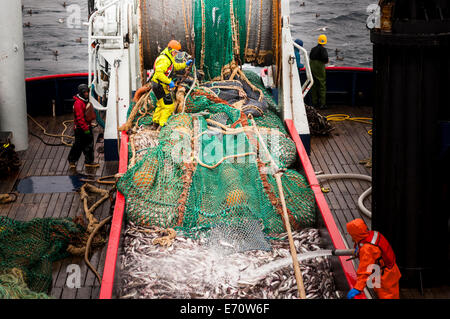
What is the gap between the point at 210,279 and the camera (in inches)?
268

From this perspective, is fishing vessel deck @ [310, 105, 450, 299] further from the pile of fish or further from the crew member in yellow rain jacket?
the crew member in yellow rain jacket

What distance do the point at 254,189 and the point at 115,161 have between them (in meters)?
3.26

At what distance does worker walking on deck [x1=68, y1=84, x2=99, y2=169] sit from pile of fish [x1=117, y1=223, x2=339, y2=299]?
3.59 meters

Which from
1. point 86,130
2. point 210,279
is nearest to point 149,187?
point 210,279

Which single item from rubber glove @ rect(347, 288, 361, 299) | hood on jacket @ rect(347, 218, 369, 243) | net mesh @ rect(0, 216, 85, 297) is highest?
hood on jacket @ rect(347, 218, 369, 243)

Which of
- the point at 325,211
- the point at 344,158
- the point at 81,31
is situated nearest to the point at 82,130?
the point at 344,158

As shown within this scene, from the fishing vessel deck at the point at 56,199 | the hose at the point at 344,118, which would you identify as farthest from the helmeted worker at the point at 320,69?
the fishing vessel deck at the point at 56,199

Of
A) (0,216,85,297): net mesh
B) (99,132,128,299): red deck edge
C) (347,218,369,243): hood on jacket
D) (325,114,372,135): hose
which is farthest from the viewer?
(325,114,372,135): hose

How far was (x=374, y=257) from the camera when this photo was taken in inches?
257

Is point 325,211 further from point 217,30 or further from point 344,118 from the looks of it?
point 344,118

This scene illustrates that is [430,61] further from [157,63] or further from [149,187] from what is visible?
[157,63]

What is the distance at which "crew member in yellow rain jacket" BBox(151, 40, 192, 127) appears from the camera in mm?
9914

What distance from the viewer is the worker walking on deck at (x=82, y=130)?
34.5 ft

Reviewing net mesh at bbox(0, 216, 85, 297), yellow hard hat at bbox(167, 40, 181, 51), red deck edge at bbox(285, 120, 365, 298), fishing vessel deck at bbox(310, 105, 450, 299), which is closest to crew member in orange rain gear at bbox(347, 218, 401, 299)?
red deck edge at bbox(285, 120, 365, 298)
